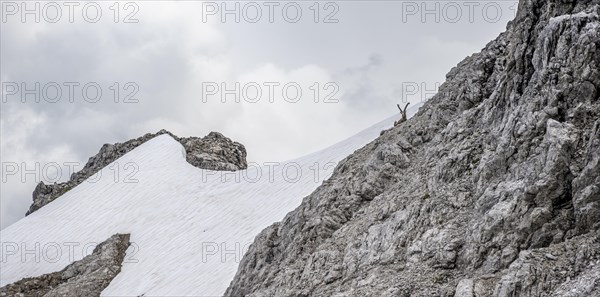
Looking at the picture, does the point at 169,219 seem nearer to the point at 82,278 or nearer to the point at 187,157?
the point at 82,278

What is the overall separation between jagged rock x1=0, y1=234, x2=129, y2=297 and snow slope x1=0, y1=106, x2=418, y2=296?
967 mm

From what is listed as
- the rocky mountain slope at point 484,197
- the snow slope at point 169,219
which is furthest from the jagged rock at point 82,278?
the rocky mountain slope at point 484,197

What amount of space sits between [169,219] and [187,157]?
46.2 feet

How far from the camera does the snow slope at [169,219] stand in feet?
128

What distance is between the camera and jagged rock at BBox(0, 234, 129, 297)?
132 feet

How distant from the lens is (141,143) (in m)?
69.9

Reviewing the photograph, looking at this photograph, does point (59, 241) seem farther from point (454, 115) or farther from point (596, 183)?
point (596, 183)

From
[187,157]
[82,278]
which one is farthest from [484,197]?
[187,157]

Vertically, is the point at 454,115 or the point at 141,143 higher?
the point at 141,143

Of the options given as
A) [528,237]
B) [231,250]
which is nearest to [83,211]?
Answer: [231,250]

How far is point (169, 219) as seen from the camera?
155ft

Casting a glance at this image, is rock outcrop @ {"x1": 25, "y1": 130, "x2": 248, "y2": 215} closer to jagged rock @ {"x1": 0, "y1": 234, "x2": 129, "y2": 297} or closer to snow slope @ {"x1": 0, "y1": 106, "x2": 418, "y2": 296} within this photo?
snow slope @ {"x1": 0, "y1": 106, "x2": 418, "y2": 296}

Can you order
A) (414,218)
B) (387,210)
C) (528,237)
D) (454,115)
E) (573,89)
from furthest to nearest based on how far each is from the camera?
(454,115)
(387,210)
(414,218)
(573,89)
(528,237)

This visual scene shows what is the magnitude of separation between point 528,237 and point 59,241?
42.0 meters
